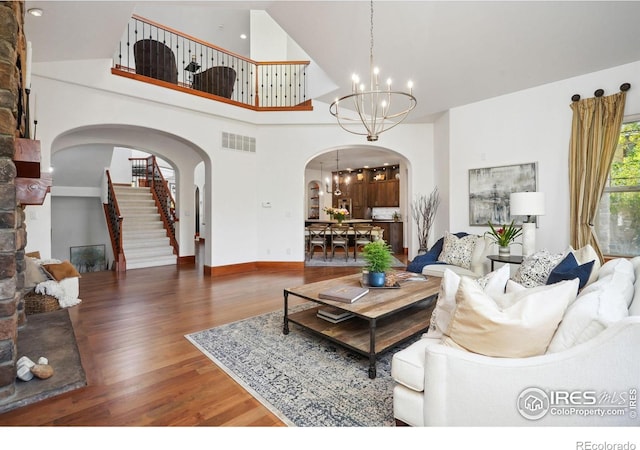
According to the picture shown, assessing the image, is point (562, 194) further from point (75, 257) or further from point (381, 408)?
point (75, 257)

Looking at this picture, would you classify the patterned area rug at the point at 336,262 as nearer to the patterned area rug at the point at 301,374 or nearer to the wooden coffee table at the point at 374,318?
the wooden coffee table at the point at 374,318

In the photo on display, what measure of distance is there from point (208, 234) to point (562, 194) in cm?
601

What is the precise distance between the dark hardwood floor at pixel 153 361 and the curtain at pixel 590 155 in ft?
14.3

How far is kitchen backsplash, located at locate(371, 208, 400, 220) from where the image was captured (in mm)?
11114

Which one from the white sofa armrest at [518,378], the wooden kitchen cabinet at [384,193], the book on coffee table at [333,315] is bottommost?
the book on coffee table at [333,315]

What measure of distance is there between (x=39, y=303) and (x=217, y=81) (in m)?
5.05

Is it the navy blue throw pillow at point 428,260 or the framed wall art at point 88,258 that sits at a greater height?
the navy blue throw pillow at point 428,260

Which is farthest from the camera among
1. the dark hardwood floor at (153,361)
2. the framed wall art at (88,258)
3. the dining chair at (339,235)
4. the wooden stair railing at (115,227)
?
the framed wall art at (88,258)

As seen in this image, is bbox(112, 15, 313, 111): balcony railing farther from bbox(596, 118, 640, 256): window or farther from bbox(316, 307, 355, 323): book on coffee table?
bbox(596, 118, 640, 256): window

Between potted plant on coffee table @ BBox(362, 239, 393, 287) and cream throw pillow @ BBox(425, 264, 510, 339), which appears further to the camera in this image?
potted plant on coffee table @ BBox(362, 239, 393, 287)

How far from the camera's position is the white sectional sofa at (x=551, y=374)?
1.21m

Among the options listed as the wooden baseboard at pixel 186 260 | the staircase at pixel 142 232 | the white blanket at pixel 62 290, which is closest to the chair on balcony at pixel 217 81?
the staircase at pixel 142 232

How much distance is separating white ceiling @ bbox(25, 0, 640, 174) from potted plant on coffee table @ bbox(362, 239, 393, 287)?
3.08 metres

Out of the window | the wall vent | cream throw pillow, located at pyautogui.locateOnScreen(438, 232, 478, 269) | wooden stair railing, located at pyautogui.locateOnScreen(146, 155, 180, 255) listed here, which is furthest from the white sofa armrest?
wooden stair railing, located at pyautogui.locateOnScreen(146, 155, 180, 255)
